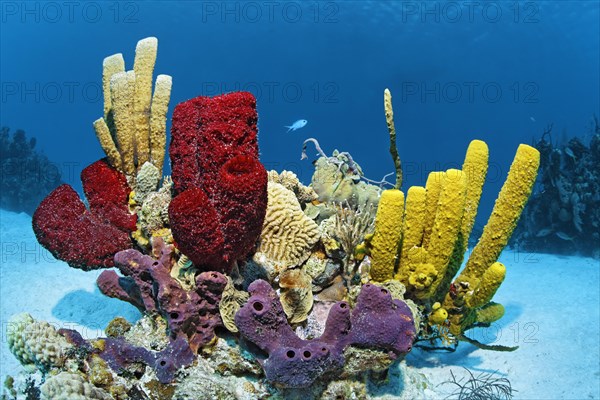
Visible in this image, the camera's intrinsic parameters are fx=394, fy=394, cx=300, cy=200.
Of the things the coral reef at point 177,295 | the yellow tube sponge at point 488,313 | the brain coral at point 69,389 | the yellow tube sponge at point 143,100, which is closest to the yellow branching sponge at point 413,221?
the yellow tube sponge at point 488,313

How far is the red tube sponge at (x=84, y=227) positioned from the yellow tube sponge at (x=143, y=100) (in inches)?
22.6

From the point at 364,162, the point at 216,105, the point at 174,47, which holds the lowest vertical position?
the point at 364,162

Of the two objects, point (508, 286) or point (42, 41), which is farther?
point (42, 41)

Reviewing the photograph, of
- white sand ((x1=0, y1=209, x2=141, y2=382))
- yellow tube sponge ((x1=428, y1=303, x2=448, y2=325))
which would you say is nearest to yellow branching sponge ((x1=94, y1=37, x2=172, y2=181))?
white sand ((x1=0, y1=209, x2=141, y2=382))

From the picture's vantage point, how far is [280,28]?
44.1m

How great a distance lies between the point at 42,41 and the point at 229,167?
251ft

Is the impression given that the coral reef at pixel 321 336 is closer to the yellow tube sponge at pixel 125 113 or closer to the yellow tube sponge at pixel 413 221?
the yellow tube sponge at pixel 413 221

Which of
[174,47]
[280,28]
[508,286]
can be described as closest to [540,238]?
[508,286]

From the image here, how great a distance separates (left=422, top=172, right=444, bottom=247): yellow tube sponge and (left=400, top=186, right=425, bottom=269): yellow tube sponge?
76 mm

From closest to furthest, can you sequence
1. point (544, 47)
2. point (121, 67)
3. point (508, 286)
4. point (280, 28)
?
point (121, 67) → point (508, 286) → point (544, 47) → point (280, 28)

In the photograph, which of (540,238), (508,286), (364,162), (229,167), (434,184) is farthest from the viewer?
(364,162)

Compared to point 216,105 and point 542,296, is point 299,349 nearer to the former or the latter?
point 216,105

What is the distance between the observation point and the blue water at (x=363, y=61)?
35.7 m

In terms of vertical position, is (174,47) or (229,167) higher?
(174,47)
